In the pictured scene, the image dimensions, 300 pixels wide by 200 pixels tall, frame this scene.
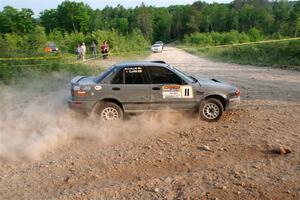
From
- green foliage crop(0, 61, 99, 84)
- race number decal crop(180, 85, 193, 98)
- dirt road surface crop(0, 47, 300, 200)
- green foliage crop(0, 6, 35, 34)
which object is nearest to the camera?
dirt road surface crop(0, 47, 300, 200)

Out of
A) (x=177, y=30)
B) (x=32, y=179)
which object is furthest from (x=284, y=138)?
(x=177, y=30)

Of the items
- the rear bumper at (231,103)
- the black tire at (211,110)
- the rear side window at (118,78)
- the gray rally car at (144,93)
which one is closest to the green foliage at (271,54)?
the rear bumper at (231,103)

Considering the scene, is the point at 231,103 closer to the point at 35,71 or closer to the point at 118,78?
the point at 118,78

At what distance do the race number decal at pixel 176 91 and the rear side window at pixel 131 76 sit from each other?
544 millimetres

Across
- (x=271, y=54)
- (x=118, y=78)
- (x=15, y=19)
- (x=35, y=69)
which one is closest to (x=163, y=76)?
(x=118, y=78)

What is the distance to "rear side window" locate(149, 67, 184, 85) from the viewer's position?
8750mm

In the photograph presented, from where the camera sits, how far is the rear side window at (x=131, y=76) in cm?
873

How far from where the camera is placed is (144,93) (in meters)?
8.66

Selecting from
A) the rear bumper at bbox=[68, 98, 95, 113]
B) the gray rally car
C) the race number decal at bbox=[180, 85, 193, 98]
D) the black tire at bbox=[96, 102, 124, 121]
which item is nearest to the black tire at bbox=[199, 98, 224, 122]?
the gray rally car

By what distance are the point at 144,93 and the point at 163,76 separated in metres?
Result: 0.65

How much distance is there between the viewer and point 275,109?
987 cm

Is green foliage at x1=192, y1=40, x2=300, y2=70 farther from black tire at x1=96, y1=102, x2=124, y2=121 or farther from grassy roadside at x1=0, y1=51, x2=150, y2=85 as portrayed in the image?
black tire at x1=96, y1=102, x2=124, y2=121

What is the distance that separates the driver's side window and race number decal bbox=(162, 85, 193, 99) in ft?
0.45

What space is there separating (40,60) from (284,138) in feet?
41.8
